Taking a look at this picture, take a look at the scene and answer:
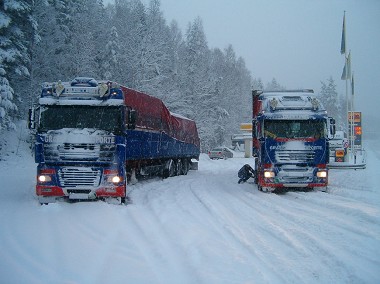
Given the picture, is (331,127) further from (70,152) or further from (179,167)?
(179,167)

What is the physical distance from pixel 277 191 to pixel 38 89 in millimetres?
24001

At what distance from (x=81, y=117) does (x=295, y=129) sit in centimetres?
812

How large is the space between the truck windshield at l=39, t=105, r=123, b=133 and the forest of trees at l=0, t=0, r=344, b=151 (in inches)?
521

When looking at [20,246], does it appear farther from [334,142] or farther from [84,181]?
[334,142]

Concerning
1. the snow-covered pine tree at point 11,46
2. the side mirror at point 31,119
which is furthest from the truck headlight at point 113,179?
the snow-covered pine tree at point 11,46

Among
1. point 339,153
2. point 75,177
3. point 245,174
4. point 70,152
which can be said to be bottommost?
point 245,174

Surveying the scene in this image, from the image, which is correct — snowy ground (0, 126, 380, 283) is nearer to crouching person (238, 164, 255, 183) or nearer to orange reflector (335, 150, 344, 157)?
crouching person (238, 164, 255, 183)

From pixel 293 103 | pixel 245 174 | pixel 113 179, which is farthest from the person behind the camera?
pixel 245 174

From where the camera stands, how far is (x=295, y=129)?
1505 centimetres

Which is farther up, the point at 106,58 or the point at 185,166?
the point at 106,58

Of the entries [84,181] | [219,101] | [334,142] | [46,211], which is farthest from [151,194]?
[219,101]

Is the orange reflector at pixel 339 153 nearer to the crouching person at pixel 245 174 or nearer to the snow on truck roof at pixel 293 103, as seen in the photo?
the crouching person at pixel 245 174

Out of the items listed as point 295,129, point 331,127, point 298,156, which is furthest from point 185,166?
point 331,127

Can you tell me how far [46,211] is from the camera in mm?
10148
